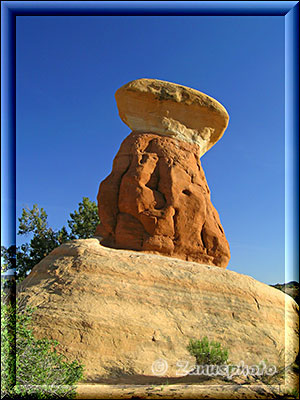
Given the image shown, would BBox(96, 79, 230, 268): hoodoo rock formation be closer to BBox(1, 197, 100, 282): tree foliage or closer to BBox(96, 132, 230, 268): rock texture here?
BBox(96, 132, 230, 268): rock texture

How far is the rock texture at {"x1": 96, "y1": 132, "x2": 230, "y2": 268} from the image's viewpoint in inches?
554

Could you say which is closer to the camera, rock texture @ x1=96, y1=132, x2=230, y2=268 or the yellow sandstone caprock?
rock texture @ x1=96, y1=132, x2=230, y2=268

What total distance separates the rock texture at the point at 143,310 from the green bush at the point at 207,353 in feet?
1.60

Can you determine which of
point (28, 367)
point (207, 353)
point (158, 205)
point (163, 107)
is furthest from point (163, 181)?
point (28, 367)

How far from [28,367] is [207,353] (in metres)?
4.43

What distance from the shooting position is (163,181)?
586 inches

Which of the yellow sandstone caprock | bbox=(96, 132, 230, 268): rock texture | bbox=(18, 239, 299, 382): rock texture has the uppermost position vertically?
the yellow sandstone caprock

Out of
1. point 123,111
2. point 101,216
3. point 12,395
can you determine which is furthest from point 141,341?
point 123,111

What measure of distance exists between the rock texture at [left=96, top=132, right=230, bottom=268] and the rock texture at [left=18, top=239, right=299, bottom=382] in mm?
1821

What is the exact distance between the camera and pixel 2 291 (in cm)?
696

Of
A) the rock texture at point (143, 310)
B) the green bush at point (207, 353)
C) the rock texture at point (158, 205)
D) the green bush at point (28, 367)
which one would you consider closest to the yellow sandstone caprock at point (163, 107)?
the rock texture at point (158, 205)

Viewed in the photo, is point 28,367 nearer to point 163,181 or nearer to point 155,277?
point 155,277

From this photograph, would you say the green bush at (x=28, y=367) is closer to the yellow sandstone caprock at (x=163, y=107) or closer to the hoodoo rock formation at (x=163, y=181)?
the hoodoo rock formation at (x=163, y=181)

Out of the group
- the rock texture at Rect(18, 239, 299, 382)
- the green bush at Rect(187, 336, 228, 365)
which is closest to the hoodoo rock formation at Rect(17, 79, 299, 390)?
the rock texture at Rect(18, 239, 299, 382)
